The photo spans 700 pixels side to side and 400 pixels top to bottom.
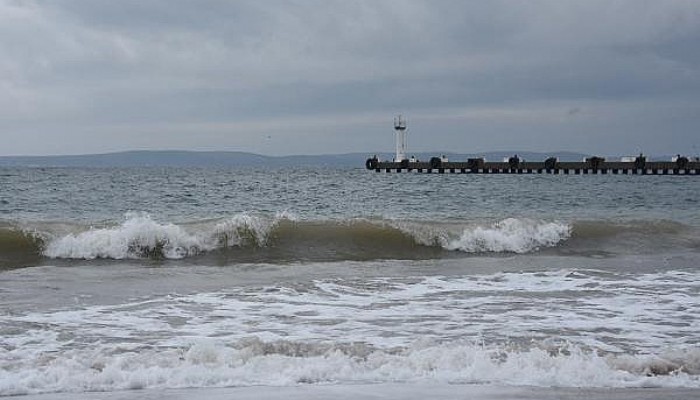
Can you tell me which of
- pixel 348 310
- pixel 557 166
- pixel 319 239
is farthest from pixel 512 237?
pixel 557 166

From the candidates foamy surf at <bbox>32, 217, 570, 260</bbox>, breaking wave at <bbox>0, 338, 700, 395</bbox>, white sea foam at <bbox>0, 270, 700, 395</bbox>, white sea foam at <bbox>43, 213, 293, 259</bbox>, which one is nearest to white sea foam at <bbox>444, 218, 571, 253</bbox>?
foamy surf at <bbox>32, 217, 570, 260</bbox>

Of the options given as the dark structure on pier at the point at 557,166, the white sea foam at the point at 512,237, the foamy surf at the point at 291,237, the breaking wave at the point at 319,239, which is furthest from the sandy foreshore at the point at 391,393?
the dark structure on pier at the point at 557,166

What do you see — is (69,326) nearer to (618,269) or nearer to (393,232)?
(618,269)

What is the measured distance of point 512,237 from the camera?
58.5 ft

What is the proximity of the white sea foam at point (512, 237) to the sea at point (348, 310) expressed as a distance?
4cm

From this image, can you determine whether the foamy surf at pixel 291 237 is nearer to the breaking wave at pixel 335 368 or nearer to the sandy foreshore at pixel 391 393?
the breaking wave at pixel 335 368

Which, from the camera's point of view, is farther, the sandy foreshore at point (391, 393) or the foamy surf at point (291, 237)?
Result: the foamy surf at point (291, 237)

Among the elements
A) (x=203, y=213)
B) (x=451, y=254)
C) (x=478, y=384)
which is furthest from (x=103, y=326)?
(x=203, y=213)

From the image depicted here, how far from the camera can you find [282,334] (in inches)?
295

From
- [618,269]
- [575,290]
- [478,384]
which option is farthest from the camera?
[618,269]

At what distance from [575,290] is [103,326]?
20.0ft

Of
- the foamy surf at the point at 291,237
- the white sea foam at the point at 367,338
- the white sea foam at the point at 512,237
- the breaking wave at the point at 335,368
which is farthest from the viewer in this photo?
the white sea foam at the point at 512,237

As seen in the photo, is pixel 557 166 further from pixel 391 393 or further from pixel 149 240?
pixel 391 393

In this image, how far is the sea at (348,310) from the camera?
581 cm
